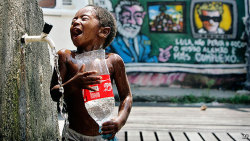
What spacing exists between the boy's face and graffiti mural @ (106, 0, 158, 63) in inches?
272

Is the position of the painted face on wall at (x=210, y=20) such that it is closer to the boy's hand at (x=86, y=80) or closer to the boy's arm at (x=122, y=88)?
the boy's arm at (x=122, y=88)

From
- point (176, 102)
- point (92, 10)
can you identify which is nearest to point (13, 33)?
point (92, 10)

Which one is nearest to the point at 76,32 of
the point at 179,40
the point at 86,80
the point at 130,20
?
the point at 86,80

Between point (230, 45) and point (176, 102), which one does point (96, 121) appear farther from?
point (230, 45)

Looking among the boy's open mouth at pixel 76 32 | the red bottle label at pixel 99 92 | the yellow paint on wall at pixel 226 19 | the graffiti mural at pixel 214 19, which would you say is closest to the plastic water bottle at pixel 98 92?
the red bottle label at pixel 99 92

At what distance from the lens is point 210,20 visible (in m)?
8.79

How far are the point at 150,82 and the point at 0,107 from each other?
24.3 feet

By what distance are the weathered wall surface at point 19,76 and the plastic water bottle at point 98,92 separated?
286 mm

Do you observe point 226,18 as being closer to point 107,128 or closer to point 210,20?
point 210,20

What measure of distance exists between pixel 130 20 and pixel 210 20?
241 cm

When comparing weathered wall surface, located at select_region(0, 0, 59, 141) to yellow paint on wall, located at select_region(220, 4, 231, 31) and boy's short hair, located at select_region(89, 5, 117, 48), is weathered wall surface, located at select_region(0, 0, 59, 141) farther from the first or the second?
yellow paint on wall, located at select_region(220, 4, 231, 31)

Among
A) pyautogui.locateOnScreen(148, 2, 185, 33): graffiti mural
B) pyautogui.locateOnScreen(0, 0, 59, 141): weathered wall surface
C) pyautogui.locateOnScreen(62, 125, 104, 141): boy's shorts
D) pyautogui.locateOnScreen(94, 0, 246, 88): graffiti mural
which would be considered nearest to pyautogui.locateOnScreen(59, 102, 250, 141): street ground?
pyautogui.locateOnScreen(0, 0, 59, 141): weathered wall surface

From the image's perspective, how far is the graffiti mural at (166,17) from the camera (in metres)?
8.64

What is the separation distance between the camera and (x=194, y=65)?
8.64 metres
